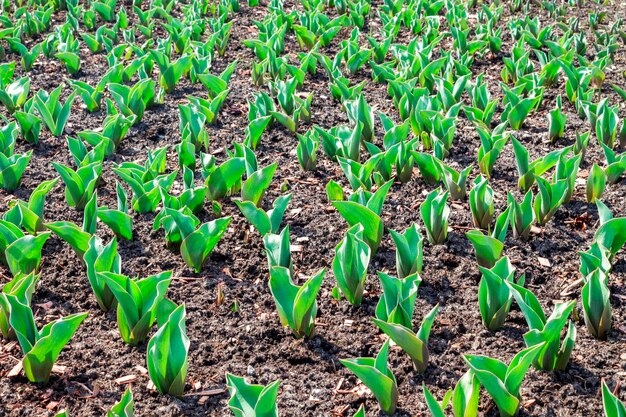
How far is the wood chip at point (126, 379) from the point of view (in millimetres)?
2664

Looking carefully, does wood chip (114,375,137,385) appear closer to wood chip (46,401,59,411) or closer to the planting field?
→ the planting field

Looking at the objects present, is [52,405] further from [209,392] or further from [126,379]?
[209,392]

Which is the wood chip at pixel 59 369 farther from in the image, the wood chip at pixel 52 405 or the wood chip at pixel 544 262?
the wood chip at pixel 544 262

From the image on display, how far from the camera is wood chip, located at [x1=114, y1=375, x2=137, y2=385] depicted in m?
2.66

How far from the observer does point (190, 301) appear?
10.2 feet

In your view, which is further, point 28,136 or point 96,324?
point 28,136

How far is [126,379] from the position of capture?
2674mm

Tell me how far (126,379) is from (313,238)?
1.18m

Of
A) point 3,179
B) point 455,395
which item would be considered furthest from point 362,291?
point 3,179

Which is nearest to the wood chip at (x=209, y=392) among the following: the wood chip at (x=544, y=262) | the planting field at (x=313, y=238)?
the planting field at (x=313, y=238)

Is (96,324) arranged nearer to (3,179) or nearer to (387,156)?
(3,179)

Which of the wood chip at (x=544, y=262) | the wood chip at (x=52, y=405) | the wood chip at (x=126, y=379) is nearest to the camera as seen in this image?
the wood chip at (x=52, y=405)

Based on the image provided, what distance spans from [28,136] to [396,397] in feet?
9.45

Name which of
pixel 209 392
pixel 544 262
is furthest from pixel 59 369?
pixel 544 262
